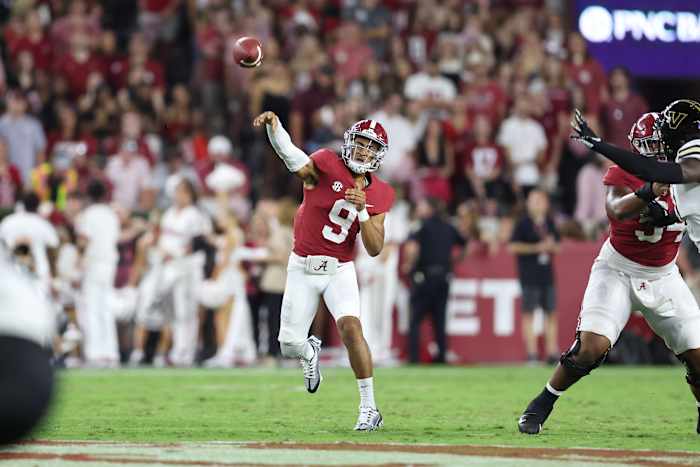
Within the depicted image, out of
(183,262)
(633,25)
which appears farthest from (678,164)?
(633,25)

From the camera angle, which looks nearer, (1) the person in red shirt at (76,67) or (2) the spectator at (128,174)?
(2) the spectator at (128,174)

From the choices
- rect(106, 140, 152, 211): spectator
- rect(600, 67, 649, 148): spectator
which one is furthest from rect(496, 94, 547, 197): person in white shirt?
rect(106, 140, 152, 211): spectator

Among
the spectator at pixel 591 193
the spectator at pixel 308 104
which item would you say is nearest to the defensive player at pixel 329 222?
the spectator at pixel 308 104

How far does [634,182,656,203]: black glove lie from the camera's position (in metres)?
7.88

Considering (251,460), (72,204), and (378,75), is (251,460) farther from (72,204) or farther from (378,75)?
(378,75)

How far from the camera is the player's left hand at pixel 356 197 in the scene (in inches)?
339

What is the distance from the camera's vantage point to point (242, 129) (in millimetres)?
18578

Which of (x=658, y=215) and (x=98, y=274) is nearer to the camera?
(x=658, y=215)

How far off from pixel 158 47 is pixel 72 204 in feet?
12.1

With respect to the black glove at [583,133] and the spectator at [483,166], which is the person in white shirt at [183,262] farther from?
the black glove at [583,133]

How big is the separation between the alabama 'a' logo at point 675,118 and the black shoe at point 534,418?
72.9 inches

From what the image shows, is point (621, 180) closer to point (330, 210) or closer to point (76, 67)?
point (330, 210)

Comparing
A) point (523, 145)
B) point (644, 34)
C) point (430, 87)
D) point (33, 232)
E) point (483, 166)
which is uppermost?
point (644, 34)

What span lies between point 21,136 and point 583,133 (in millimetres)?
10775
